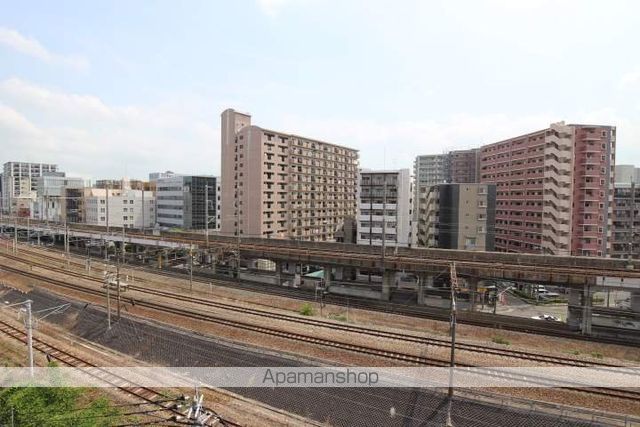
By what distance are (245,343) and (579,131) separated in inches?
2008

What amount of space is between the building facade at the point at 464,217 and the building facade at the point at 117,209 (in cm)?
5886

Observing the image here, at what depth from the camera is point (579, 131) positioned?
47781mm

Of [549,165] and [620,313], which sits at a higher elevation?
[549,165]

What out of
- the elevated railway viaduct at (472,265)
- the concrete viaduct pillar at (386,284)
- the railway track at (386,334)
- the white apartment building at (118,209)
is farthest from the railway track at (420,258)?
the white apartment building at (118,209)

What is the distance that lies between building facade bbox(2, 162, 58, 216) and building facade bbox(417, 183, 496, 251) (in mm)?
111708

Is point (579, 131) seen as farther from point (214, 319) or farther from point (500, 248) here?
point (214, 319)

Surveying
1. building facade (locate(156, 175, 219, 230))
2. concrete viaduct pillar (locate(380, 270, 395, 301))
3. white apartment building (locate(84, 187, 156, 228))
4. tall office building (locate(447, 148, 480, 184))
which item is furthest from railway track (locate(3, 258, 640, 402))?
tall office building (locate(447, 148, 480, 184))

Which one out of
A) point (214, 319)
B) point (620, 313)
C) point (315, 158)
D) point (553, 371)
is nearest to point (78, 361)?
point (214, 319)

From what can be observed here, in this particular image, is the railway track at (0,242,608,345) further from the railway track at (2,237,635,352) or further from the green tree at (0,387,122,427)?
the green tree at (0,387,122,427)

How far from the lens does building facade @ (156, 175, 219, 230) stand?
7038 centimetres

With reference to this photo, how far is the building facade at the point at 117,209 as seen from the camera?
76000mm

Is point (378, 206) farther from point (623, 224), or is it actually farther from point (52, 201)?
point (52, 201)

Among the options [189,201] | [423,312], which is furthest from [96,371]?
[189,201]

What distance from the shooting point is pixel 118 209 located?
3034 inches
